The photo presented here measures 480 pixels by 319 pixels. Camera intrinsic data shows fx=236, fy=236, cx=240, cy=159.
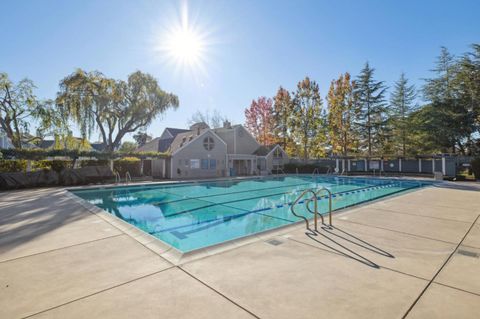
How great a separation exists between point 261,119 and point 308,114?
32.1 feet

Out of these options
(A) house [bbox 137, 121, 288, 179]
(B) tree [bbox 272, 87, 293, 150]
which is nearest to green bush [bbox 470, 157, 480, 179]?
(A) house [bbox 137, 121, 288, 179]

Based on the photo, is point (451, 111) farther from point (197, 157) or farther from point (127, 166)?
point (127, 166)

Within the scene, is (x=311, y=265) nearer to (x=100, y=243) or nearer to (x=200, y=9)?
(x=100, y=243)

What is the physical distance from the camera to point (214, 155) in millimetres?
25797

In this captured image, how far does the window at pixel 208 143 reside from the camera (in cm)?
2509

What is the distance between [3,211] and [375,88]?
3679 centimetres

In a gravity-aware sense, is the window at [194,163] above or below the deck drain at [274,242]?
above

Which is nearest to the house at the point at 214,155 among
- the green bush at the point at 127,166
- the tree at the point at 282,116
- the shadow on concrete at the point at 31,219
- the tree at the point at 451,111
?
the green bush at the point at 127,166

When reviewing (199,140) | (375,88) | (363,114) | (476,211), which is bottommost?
(476,211)

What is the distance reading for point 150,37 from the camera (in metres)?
13.2

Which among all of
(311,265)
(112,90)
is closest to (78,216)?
(311,265)

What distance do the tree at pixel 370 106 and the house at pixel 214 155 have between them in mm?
11503

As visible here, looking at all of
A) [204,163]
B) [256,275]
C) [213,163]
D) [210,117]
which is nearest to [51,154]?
[204,163]

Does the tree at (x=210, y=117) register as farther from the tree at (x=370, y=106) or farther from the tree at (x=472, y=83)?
the tree at (x=472, y=83)
